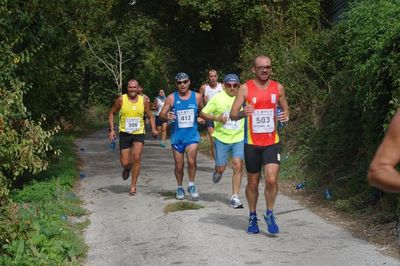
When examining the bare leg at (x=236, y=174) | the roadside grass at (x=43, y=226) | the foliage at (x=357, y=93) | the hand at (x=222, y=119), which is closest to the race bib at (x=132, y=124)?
the roadside grass at (x=43, y=226)

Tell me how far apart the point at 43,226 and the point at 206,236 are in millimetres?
1896

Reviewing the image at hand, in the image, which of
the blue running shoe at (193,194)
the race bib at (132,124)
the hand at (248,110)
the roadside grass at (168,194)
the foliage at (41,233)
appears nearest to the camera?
the foliage at (41,233)

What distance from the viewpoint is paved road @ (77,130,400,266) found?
21.8 feet

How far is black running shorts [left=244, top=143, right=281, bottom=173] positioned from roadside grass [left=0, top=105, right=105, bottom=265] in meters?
2.16

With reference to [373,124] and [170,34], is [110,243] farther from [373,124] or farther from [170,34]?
[170,34]

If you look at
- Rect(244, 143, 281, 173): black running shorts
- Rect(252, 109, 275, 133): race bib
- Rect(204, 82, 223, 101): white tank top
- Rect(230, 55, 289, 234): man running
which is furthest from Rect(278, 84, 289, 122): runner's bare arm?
Rect(204, 82, 223, 101): white tank top

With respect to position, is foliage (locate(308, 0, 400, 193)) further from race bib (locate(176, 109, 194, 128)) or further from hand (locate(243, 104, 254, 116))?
race bib (locate(176, 109, 194, 128))

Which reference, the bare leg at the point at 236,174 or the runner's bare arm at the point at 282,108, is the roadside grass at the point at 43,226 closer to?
the bare leg at the point at 236,174

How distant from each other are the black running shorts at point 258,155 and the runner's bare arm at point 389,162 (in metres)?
4.63

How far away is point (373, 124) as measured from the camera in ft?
27.6

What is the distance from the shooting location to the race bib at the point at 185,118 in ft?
34.0

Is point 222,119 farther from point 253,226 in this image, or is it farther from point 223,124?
point 253,226

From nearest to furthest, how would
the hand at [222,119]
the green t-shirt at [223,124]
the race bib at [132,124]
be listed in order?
the hand at [222,119] < the green t-shirt at [223,124] < the race bib at [132,124]

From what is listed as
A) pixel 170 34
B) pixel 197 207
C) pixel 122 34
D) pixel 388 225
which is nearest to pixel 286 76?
pixel 197 207
